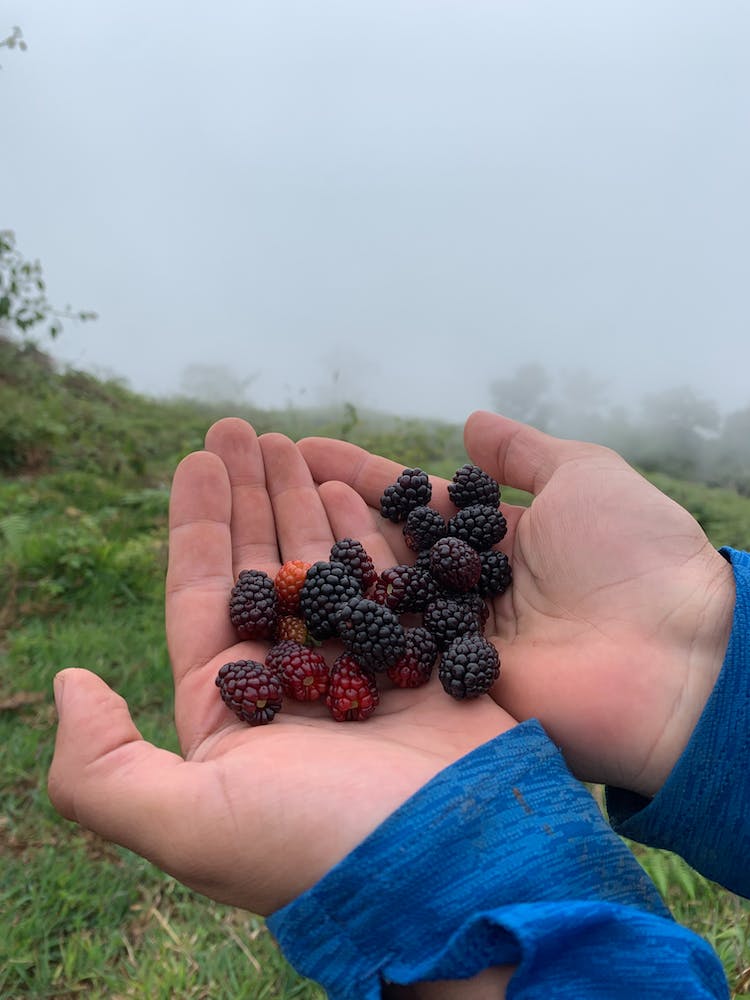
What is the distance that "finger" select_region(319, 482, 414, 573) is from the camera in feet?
7.11

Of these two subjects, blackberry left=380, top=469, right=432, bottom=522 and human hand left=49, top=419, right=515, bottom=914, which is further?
blackberry left=380, top=469, right=432, bottom=522

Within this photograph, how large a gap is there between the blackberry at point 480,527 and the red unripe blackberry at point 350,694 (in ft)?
1.75

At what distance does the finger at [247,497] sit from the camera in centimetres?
208

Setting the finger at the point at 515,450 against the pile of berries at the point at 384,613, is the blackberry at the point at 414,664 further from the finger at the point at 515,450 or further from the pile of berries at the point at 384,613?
the finger at the point at 515,450

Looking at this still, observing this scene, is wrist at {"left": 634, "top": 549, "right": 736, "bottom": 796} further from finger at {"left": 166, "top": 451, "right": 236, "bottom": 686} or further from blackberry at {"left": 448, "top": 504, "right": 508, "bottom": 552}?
finger at {"left": 166, "top": 451, "right": 236, "bottom": 686}

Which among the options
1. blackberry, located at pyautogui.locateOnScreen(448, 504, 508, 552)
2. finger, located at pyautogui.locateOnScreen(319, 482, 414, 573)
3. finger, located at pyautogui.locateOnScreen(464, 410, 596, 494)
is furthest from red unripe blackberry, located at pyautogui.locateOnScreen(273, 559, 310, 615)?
finger, located at pyautogui.locateOnScreen(464, 410, 596, 494)

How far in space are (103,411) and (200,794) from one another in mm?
4713

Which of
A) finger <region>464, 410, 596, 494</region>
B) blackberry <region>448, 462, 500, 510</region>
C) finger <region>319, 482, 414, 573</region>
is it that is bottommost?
finger <region>319, 482, 414, 573</region>

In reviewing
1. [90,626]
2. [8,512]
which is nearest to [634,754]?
[90,626]

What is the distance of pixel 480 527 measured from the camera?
78.6 inches

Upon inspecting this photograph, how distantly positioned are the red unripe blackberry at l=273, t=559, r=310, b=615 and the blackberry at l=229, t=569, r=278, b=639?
74 mm

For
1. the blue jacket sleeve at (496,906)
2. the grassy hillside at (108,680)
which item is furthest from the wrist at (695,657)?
the grassy hillside at (108,680)

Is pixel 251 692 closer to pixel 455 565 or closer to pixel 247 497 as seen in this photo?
pixel 455 565

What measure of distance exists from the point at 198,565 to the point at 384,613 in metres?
0.51
